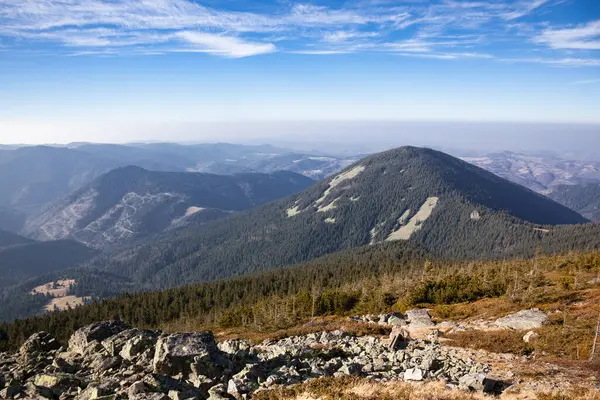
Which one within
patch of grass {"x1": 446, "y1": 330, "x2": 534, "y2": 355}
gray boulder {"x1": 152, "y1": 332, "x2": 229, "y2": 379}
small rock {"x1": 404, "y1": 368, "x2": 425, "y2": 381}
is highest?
small rock {"x1": 404, "y1": 368, "x2": 425, "y2": 381}

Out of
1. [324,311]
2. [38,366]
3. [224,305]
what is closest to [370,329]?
[38,366]

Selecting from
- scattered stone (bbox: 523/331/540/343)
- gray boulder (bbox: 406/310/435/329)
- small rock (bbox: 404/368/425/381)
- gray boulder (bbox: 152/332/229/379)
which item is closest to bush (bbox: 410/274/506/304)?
gray boulder (bbox: 406/310/435/329)

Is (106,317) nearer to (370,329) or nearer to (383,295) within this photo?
(383,295)

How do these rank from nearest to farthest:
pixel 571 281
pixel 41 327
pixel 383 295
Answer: pixel 571 281
pixel 383 295
pixel 41 327

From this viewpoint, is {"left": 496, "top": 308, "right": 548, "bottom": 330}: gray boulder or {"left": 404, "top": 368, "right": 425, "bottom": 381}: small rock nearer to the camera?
{"left": 404, "top": 368, "right": 425, "bottom": 381}: small rock

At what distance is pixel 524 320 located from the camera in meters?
47.2

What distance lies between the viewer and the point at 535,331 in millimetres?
41594

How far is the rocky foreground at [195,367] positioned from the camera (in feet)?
86.1

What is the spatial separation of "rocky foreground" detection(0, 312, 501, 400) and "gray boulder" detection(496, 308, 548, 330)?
618 inches

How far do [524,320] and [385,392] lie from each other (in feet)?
115

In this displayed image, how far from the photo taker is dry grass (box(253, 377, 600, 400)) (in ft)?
73.4

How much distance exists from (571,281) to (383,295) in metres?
41.3

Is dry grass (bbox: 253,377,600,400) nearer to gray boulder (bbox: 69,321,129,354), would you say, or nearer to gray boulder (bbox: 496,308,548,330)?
gray boulder (bbox: 496,308,548,330)

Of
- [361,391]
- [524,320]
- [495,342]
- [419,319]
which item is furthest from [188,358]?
[524,320]
